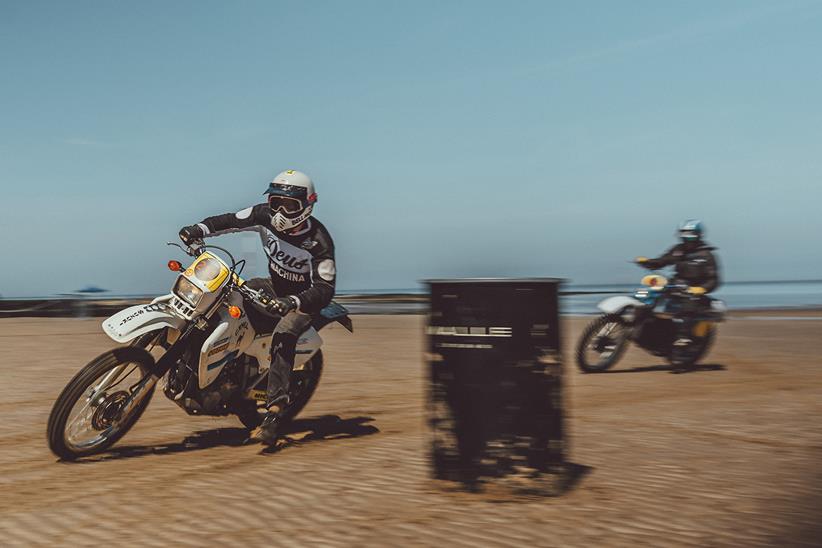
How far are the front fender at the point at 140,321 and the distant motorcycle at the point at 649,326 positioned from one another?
21.6ft

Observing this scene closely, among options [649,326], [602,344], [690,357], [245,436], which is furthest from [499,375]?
[690,357]

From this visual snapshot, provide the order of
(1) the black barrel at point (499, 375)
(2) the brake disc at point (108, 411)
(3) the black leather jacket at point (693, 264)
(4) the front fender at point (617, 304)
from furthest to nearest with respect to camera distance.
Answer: (3) the black leather jacket at point (693, 264) < (4) the front fender at point (617, 304) < (2) the brake disc at point (108, 411) < (1) the black barrel at point (499, 375)

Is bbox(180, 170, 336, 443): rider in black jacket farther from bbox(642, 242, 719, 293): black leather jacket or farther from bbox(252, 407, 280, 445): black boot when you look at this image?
bbox(642, 242, 719, 293): black leather jacket

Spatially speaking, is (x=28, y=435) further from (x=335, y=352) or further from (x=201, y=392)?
(x=335, y=352)

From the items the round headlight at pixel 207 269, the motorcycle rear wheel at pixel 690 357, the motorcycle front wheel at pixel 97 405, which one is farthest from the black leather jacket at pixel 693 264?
the motorcycle front wheel at pixel 97 405

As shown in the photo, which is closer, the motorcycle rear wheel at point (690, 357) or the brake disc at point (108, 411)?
the brake disc at point (108, 411)

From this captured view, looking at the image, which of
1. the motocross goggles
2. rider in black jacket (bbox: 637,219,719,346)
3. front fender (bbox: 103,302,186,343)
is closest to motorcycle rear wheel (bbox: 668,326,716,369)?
rider in black jacket (bbox: 637,219,719,346)

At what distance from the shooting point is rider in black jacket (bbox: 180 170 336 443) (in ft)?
21.3

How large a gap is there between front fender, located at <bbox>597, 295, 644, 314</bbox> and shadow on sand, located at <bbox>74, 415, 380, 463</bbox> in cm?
454

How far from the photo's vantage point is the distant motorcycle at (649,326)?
11.5m

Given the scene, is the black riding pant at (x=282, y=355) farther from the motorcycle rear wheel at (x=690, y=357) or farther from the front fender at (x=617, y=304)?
the motorcycle rear wheel at (x=690, y=357)

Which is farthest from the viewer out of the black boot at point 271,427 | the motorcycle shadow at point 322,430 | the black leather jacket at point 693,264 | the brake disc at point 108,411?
the black leather jacket at point 693,264

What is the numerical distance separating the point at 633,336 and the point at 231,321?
6779mm

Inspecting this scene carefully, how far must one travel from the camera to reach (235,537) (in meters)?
4.28
